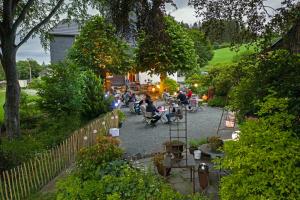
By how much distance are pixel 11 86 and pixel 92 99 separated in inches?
174

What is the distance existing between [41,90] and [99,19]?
12.0 metres

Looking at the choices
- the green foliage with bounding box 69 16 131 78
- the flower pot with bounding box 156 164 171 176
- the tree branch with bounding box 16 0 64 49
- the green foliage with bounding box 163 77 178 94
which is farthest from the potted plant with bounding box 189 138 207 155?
the green foliage with bounding box 163 77 178 94

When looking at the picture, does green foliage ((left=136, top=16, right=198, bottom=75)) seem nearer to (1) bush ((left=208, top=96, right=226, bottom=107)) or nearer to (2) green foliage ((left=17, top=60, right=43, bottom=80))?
(1) bush ((left=208, top=96, right=226, bottom=107))

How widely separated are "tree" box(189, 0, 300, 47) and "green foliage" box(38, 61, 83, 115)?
11.1 meters

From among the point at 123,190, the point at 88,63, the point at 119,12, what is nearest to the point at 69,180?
the point at 123,190

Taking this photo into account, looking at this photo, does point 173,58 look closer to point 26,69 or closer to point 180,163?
Result: point 180,163

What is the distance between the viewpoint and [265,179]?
15.8 feet

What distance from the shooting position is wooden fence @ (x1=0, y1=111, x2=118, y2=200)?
908 centimetres

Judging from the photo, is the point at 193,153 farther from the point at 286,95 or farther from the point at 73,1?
the point at 73,1

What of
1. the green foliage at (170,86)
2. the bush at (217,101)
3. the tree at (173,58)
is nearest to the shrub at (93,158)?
the bush at (217,101)

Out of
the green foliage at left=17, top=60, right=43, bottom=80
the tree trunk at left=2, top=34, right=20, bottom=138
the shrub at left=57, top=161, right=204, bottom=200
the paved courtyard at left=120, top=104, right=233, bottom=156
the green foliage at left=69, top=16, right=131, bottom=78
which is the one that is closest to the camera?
the shrub at left=57, top=161, right=204, bottom=200

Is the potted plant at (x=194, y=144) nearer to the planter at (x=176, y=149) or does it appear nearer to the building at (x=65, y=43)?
the planter at (x=176, y=149)

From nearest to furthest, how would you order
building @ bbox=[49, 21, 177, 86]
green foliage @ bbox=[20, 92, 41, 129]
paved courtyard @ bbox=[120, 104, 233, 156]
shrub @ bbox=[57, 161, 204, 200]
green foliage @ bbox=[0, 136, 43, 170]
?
1. shrub @ bbox=[57, 161, 204, 200]
2. green foliage @ bbox=[0, 136, 43, 170]
3. paved courtyard @ bbox=[120, 104, 233, 156]
4. green foliage @ bbox=[20, 92, 41, 129]
5. building @ bbox=[49, 21, 177, 86]

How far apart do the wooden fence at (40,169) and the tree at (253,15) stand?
6233mm
